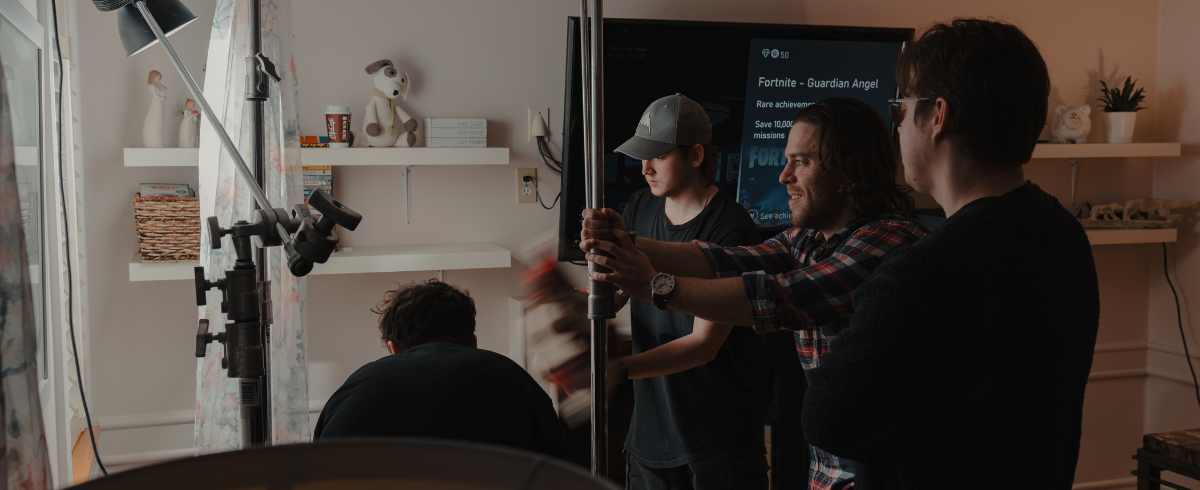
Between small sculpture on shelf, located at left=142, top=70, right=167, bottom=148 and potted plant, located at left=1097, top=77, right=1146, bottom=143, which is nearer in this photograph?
small sculpture on shelf, located at left=142, top=70, right=167, bottom=148

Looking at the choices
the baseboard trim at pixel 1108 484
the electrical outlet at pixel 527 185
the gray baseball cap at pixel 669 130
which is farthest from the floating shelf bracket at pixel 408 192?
the baseboard trim at pixel 1108 484

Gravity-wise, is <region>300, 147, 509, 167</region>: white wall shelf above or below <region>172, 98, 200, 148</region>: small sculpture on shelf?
below

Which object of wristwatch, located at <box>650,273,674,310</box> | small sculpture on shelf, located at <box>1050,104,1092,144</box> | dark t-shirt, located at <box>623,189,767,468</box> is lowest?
A: dark t-shirt, located at <box>623,189,767,468</box>

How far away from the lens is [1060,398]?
2.77ft

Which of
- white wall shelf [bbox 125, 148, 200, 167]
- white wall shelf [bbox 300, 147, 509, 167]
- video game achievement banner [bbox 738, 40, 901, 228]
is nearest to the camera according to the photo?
white wall shelf [bbox 125, 148, 200, 167]

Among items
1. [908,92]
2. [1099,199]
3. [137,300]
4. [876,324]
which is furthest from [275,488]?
[1099,199]

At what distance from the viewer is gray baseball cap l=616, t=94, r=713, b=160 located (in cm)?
180

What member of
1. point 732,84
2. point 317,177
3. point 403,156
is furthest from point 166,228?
point 732,84

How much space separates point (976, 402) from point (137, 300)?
2.59 metres

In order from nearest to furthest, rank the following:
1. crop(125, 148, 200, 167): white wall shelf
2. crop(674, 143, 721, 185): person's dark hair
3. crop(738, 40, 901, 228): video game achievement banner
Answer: crop(674, 143, 721, 185): person's dark hair → crop(125, 148, 200, 167): white wall shelf → crop(738, 40, 901, 228): video game achievement banner

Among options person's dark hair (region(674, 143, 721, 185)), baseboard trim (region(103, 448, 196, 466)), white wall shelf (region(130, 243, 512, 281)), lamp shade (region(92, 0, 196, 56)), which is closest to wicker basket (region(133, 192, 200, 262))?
white wall shelf (region(130, 243, 512, 281))

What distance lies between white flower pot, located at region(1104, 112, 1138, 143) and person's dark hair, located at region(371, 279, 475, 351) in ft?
9.67

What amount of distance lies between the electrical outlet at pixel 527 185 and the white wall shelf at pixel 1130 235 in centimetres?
229

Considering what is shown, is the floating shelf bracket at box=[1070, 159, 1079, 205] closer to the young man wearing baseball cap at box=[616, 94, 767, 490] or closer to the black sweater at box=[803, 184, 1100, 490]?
the young man wearing baseball cap at box=[616, 94, 767, 490]
